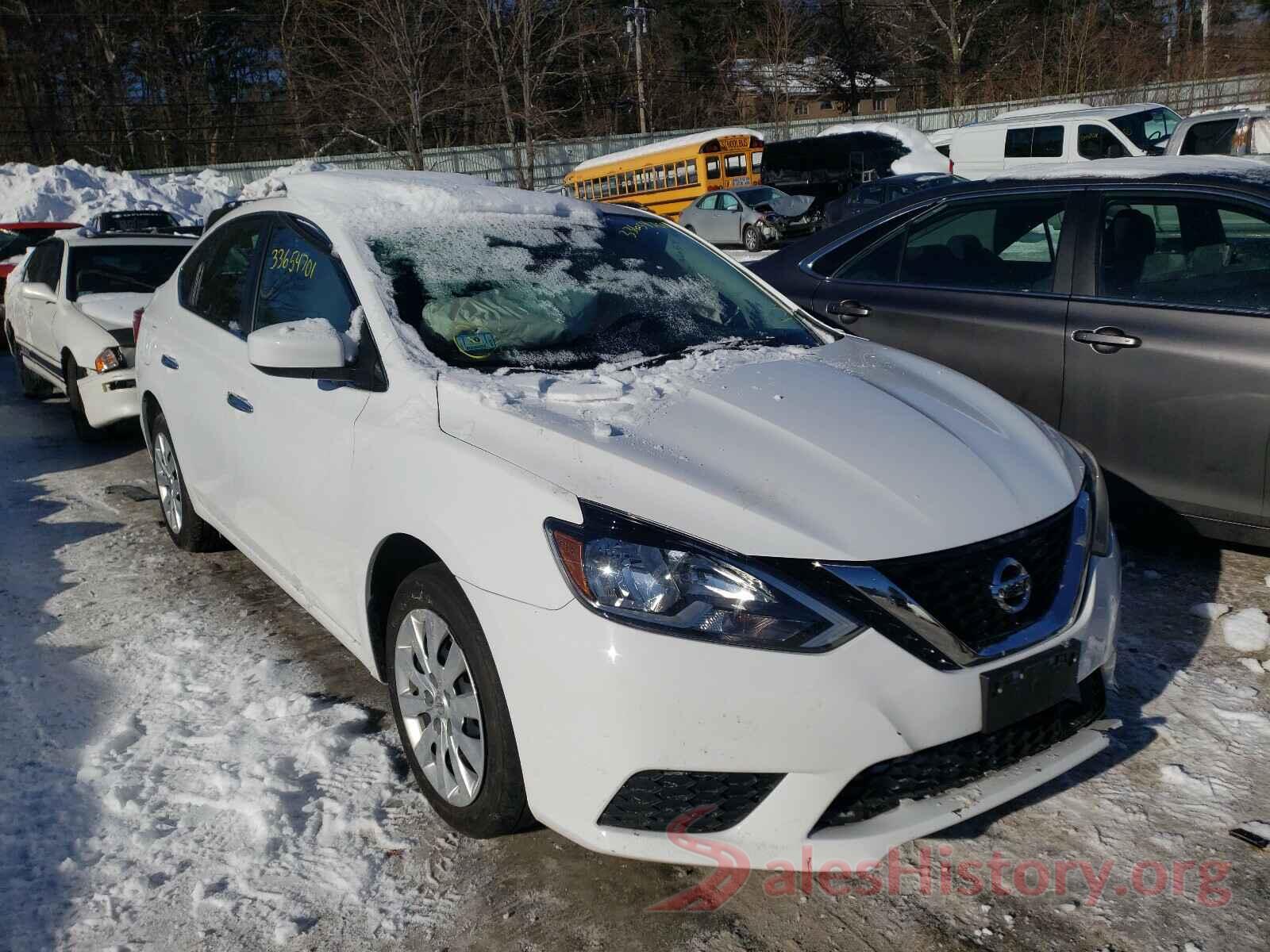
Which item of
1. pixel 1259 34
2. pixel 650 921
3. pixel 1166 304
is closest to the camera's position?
pixel 650 921

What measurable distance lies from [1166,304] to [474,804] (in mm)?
3115

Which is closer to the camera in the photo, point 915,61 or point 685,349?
point 685,349

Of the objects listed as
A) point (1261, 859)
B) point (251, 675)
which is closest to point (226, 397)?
point (251, 675)

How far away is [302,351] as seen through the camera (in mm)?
2984

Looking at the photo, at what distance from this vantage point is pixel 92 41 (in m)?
38.9

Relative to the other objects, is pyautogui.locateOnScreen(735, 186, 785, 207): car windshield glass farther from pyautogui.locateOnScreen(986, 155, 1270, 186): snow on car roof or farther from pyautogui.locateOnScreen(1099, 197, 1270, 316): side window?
pyautogui.locateOnScreen(1099, 197, 1270, 316): side window

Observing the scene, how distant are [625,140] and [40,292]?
34.3 m

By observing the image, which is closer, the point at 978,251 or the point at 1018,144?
the point at 978,251

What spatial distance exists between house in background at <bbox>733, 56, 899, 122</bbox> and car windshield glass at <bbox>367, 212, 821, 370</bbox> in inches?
1726

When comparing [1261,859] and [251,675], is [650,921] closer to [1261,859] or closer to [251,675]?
[1261,859]

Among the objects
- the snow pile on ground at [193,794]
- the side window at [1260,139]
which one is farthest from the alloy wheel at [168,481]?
the side window at [1260,139]

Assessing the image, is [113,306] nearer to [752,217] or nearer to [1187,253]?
[1187,253]

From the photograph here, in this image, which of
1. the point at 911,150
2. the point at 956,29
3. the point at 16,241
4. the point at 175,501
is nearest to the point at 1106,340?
the point at 175,501

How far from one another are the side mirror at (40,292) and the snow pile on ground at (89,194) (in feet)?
65.7
